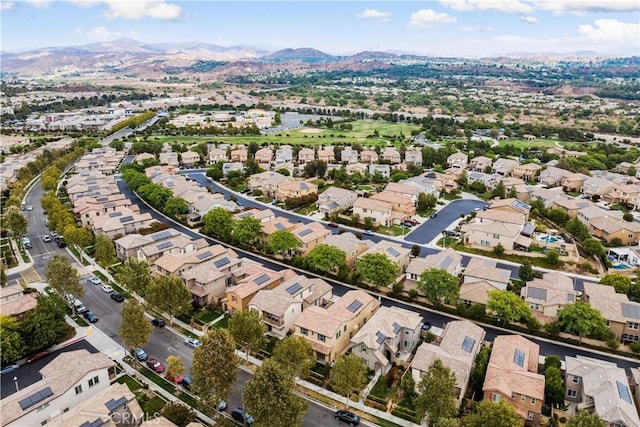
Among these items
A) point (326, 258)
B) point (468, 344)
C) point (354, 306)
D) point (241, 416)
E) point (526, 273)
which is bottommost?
point (241, 416)

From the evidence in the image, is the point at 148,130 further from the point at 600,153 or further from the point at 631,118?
the point at 631,118

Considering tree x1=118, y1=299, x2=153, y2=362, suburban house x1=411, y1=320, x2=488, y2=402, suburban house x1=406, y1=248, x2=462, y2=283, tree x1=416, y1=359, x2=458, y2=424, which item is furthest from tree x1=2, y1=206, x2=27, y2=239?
tree x1=416, y1=359, x2=458, y2=424


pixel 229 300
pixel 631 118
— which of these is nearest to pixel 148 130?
pixel 229 300

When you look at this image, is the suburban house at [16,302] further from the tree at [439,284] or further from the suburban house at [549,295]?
the suburban house at [549,295]

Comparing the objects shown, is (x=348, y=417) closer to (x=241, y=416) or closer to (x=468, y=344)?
(x=241, y=416)

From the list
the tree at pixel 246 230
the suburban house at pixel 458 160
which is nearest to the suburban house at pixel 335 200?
the tree at pixel 246 230

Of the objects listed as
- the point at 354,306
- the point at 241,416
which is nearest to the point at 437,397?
the point at 354,306
